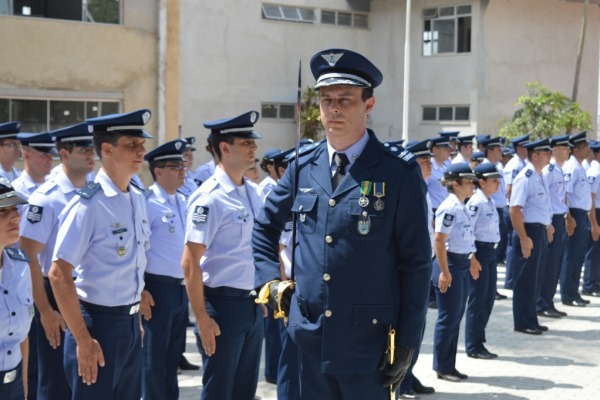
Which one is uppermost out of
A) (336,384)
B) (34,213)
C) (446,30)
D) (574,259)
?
(446,30)

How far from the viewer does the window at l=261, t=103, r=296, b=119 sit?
2739cm

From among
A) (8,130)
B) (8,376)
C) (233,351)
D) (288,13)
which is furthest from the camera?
(288,13)

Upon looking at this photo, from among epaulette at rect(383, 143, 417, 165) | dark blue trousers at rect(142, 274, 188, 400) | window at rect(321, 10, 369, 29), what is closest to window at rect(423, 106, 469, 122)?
window at rect(321, 10, 369, 29)

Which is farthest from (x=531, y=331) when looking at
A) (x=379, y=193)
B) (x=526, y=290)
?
(x=379, y=193)

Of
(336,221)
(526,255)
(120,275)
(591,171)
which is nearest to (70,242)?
(120,275)

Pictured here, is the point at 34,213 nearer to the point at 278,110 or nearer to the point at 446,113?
the point at 278,110

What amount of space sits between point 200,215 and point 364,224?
6.55 ft

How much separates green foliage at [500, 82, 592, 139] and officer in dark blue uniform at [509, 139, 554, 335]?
11362mm

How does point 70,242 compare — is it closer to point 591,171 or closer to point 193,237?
point 193,237

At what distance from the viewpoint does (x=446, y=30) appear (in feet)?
91.5

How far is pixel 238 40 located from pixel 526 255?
1748 cm

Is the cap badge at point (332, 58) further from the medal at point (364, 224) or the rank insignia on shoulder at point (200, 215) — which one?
the rank insignia on shoulder at point (200, 215)

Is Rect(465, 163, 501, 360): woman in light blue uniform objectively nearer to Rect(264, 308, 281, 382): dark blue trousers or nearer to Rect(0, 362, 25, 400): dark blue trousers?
Rect(264, 308, 281, 382): dark blue trousers

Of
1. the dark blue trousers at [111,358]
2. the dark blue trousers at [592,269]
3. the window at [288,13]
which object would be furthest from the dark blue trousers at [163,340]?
the window at [288,13]
